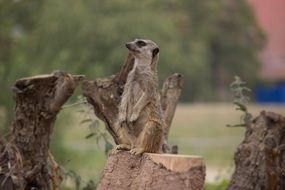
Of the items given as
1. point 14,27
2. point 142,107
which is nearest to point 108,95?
point 142,107

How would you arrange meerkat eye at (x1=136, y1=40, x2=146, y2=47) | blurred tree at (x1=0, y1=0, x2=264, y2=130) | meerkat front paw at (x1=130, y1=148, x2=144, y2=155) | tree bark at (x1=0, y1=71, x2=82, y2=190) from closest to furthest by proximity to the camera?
1. meerkat front paw at (x1=130, y1=148, x2=144, y2=155)
2. meerkat eye at (x1=136, y1=40, x2=146, y2=47)
3. tree bark at (x1=0, y1=71, x2=82, y2=190)
4. blurred tree at (x1=0, y1=0, x2=264, y2=130)

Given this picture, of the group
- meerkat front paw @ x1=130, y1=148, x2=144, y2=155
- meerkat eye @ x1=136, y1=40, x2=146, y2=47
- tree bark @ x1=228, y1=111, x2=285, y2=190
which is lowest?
meerkat front paw @ x1=130, y1=148, x2=144, y2=155

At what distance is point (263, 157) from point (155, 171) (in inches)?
58.0

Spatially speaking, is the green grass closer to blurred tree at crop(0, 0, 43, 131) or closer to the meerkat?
blurred tree at crop(0, 0, 43, 131)

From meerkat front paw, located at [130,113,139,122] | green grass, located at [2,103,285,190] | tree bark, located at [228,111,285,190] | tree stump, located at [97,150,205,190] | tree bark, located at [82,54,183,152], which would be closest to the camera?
tree stump, located at [97,150,205,190]

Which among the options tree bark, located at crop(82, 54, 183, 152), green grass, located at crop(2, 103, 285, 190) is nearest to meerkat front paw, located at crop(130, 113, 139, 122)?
tree bark, located at crop(82, 54, 183, 152)

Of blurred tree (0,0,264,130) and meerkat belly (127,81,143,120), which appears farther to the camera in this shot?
blurred tree (0,0,264,130)

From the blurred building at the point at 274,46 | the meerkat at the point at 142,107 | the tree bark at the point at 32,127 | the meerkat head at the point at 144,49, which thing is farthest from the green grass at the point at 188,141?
the blurred building at the point at 274,46

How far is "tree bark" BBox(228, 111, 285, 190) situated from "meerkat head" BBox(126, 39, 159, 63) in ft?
4.37

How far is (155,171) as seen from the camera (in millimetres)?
6180

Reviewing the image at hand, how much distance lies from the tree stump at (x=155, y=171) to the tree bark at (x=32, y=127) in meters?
1.18

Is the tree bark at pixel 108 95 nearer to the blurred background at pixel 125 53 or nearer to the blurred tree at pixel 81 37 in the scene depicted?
the blurred background at pixel 125 53

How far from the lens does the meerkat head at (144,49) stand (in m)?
6.57

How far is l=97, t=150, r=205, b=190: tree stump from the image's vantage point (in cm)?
613
